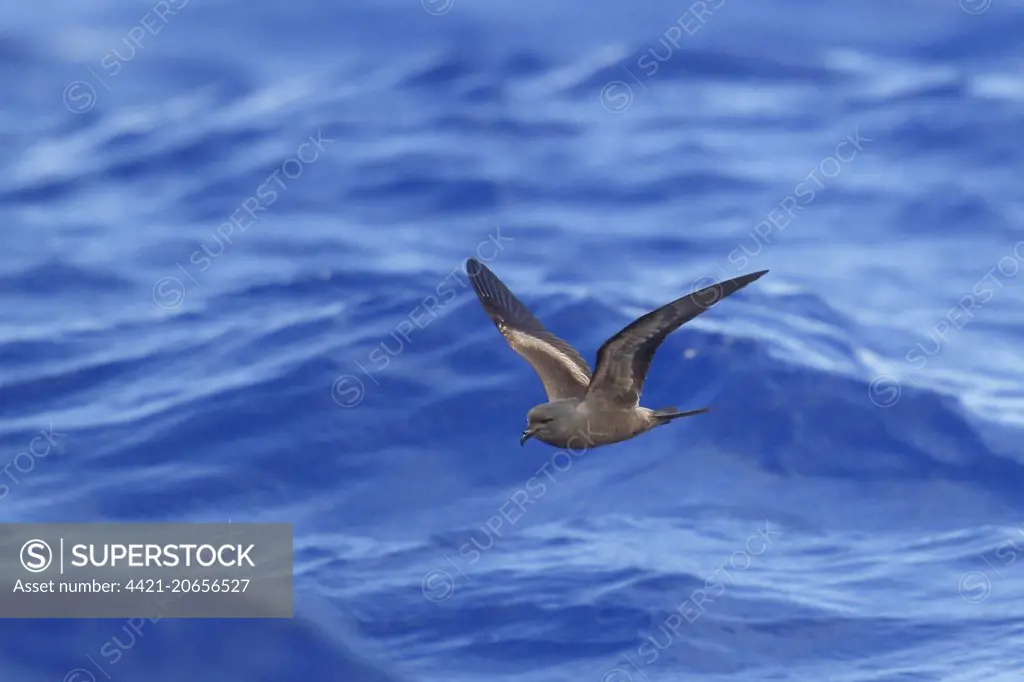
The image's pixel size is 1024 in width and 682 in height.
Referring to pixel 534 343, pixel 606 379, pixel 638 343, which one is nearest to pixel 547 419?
pixel 606 379

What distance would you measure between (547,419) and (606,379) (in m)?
0.62

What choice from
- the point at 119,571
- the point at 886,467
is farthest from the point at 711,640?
the point at 119,571

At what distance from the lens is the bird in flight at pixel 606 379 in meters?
10.7

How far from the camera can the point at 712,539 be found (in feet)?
89.0

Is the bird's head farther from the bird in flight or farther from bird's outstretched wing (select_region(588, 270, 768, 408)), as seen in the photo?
bird's outstretched wing (select_region(588, 270, 768, 408))

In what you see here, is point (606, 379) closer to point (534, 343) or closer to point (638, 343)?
point (638, 343)

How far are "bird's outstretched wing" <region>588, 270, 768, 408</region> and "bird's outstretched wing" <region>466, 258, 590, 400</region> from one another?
723mm

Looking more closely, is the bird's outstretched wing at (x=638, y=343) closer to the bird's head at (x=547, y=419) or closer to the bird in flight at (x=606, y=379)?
the bird in flight at (x=606, y=379)

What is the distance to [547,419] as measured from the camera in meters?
12.0

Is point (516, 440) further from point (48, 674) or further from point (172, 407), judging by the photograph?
point (48, 674)

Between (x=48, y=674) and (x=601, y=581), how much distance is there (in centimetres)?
909

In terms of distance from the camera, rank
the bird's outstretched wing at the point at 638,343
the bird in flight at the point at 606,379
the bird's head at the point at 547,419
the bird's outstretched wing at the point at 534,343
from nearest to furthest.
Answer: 1. the bird's outstretched wing at the point at 638,343
2. the bird in flight at the point at 606,379
3. the bird's head at the point at 547,419
4. the bird's outstretched wing at the point at 534,343

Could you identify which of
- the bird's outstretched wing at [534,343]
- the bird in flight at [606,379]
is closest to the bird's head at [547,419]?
the bird in flight at [606,379]

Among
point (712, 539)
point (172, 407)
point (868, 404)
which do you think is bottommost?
point (712, 539)
